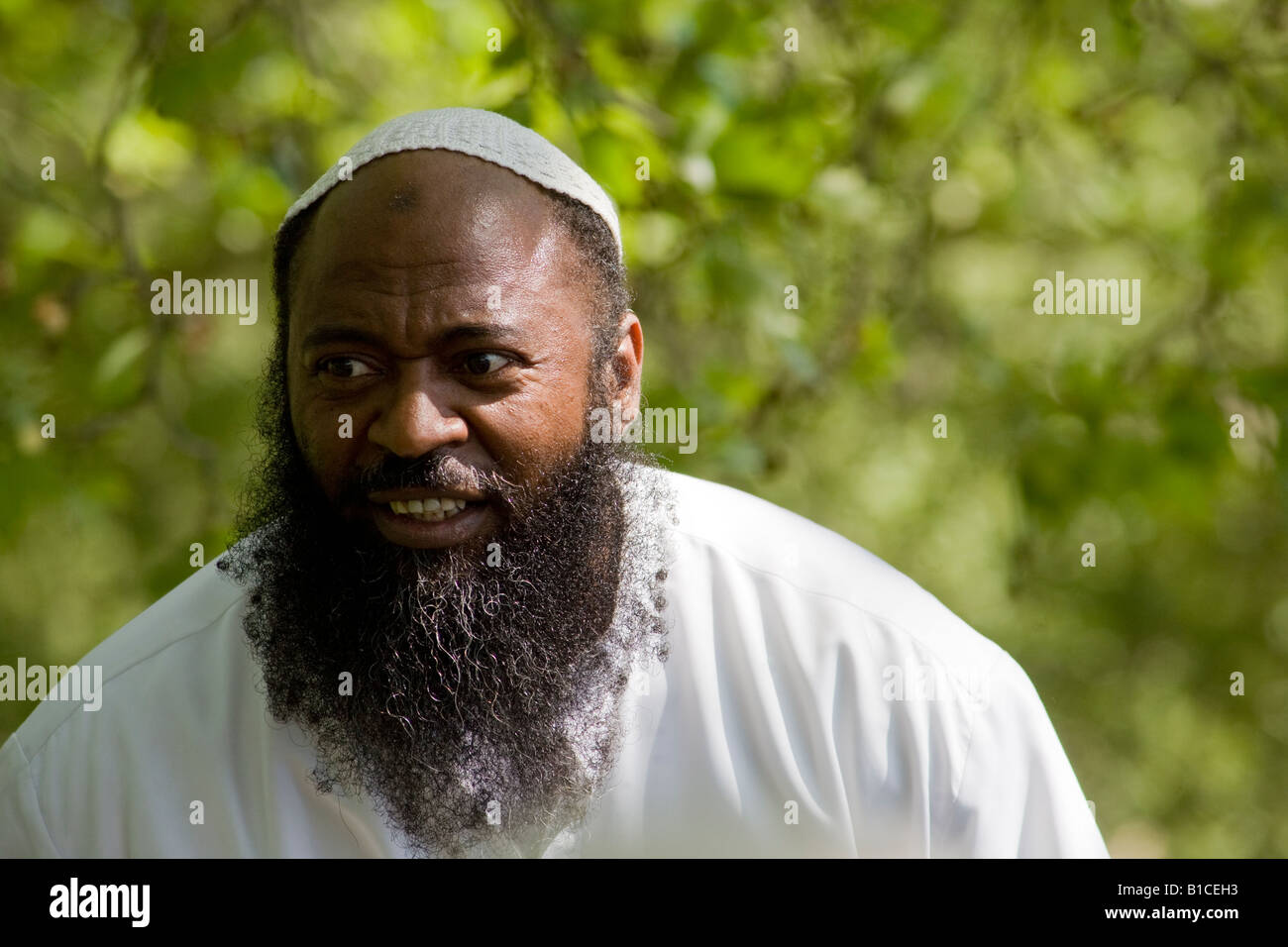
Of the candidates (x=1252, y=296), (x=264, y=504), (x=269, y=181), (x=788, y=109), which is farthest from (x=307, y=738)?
(x=1252, y=296)

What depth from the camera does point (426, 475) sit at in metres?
2.01

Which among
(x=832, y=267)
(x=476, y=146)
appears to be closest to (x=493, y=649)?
(x=476, y=146)

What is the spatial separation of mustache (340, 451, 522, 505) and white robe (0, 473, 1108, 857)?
48 centimetres

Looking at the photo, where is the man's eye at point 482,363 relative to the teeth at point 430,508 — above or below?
above

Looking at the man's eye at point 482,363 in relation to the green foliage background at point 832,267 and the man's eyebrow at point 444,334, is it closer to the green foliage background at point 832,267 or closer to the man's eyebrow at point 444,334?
the man's eyebrow at point 444,334

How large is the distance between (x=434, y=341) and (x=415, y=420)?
135 mm

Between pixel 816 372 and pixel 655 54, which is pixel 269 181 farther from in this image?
pixel 816 372

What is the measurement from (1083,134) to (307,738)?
10.5ft

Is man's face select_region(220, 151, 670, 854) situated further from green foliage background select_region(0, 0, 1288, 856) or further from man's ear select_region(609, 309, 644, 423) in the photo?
green foliage background select_region(0, 0, 1288, 856)

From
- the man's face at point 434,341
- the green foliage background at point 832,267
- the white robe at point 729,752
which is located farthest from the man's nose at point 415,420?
the green foliage background at point 832,267

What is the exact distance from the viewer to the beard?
213 cm

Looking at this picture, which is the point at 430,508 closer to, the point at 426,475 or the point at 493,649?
the point at 426,475

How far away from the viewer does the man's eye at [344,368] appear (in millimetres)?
2070

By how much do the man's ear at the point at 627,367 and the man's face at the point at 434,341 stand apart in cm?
19
